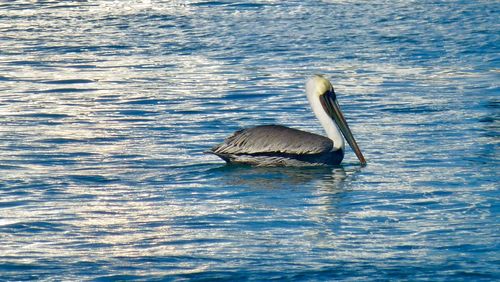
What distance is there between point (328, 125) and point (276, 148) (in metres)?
0.78

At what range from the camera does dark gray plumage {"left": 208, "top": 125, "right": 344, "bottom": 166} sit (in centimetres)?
1145

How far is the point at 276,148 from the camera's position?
37.6 ft

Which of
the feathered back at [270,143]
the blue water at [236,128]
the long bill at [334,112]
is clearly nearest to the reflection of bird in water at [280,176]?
the blue water at [236,128]

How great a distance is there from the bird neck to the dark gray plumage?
13 centimetres

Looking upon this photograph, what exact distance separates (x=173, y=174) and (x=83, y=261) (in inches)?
123

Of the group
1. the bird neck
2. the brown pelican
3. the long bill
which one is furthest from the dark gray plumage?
the long bill

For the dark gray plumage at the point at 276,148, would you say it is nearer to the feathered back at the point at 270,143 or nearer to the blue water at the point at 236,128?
the feathered back at the point at 270,143

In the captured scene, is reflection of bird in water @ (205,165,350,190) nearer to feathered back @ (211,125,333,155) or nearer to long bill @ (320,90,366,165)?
feathered back @ (211,125,333,155)

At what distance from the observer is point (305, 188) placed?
10.6 meters

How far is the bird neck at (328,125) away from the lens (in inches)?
463

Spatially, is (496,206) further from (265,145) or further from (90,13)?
(90,13)

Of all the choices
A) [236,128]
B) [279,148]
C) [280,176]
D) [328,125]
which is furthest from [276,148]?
[236,128]

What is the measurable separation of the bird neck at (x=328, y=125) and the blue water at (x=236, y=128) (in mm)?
245

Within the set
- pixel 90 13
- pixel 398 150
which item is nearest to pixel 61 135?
pixel 398 150
